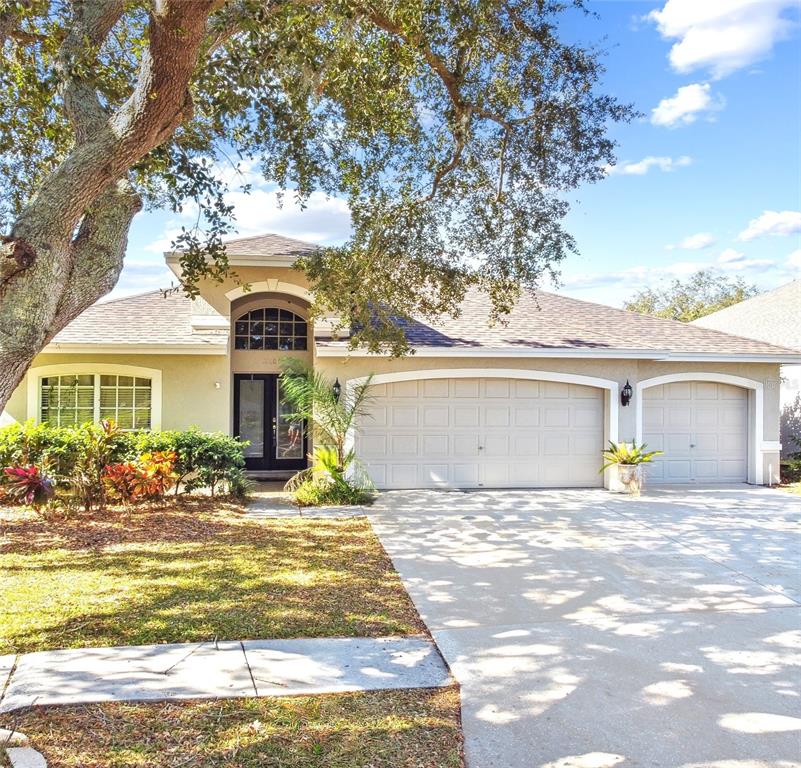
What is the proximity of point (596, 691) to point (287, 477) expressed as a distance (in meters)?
11.1

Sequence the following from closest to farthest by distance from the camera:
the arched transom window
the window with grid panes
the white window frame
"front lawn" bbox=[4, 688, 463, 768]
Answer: "front lawn" bbox=[4, 688, 463, 768] → the white window frame → the window with grid panes → the arched transom window

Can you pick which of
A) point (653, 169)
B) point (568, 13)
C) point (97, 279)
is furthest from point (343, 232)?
point (653, 169)

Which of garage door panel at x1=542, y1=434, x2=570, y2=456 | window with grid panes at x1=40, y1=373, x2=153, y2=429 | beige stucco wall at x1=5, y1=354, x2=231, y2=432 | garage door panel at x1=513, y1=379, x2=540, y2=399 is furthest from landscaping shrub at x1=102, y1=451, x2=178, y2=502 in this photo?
garage door panel at x1=542, y1=434, x2=570, y2=456

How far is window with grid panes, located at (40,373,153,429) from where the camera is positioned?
12.8 m

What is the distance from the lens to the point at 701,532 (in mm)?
9750

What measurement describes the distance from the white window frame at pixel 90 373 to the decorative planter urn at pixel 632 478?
373 inches

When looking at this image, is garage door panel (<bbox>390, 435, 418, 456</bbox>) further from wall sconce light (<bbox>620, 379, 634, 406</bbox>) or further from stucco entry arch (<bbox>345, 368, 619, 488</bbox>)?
wall sconce light (<bbox>620, 379, 634, 406</bbox>)

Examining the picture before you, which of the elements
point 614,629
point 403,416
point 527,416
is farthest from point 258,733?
point 527,416

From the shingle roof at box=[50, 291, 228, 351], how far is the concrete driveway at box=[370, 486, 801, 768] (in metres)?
5.14

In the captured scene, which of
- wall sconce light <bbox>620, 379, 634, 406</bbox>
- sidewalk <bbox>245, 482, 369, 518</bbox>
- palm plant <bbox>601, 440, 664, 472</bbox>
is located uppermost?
wall sconce light <bbox>620, 379, 634, 406</bbox>

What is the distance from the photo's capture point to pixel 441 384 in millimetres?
13516

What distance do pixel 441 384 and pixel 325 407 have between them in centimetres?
265

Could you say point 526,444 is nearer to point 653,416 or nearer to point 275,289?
point 653,416

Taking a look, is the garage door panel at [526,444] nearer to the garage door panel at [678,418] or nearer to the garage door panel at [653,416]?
the garage door panel at [653,416]
